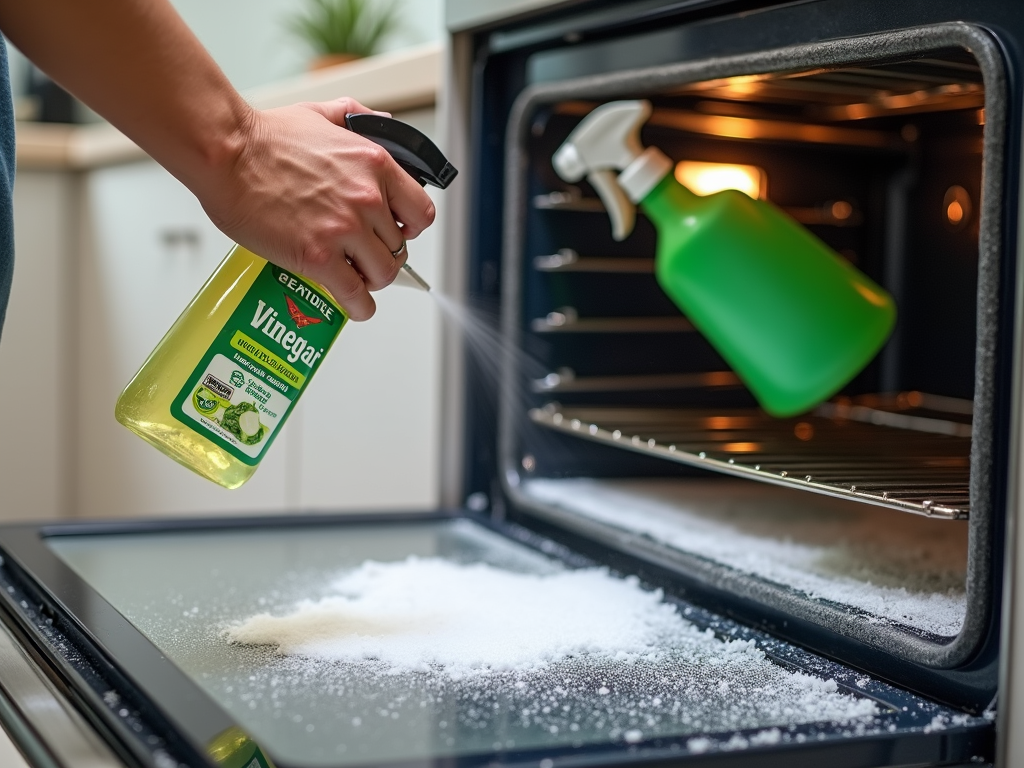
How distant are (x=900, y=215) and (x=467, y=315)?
525mm

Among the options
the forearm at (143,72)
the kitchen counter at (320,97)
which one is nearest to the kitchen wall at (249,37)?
the kitchen counter at (320,97)

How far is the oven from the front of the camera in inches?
24.4

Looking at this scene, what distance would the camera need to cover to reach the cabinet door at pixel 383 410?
1.31m

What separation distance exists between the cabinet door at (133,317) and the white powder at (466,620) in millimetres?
786

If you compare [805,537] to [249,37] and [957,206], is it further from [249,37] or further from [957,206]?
[249,37]

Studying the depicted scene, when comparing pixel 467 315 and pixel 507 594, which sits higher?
pixel 467 315

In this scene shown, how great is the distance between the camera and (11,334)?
7.09ft

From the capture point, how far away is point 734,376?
130 centimetres

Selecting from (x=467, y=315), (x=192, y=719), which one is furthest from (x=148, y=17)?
(x=467, y=315)

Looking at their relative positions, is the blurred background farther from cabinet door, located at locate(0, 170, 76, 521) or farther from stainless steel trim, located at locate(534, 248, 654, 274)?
stainless steel trim, located at locate(534, 248, 654, 274)

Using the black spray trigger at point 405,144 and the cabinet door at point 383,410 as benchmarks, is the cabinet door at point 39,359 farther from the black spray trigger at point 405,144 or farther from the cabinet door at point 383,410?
the black spray trigger at point 405,144

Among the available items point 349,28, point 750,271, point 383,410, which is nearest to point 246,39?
point 349,28

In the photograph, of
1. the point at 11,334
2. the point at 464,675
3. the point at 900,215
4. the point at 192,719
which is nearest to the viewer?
the point at 192,719

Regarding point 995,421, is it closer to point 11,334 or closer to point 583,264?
point 583,264
